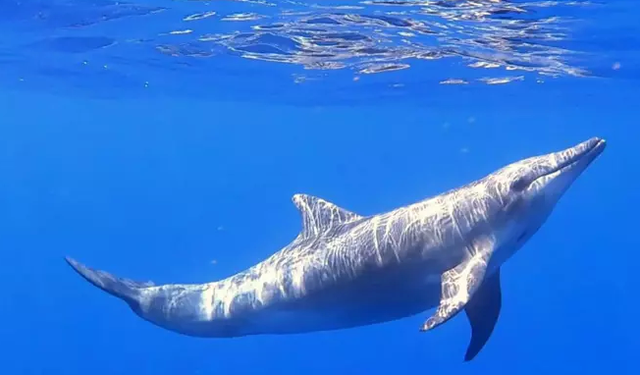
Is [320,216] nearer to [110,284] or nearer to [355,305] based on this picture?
[355,305]

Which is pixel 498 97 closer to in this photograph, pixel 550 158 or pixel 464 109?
pixel 464 109

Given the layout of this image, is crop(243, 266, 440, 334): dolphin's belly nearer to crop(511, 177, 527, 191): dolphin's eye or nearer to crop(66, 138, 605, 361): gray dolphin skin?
crop(66, 138, 605, 361): gray dolphin skin

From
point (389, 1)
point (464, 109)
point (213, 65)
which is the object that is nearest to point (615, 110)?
point (464, 109)

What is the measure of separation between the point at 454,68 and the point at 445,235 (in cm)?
1593

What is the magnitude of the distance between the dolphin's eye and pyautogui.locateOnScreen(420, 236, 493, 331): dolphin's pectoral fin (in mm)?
720

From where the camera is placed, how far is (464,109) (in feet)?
131

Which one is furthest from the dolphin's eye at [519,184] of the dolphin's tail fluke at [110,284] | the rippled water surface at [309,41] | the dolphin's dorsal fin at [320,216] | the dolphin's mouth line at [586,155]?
the rippled water surface at [309,41]

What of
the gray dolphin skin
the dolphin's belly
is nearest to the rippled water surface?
the gray dolphin skin

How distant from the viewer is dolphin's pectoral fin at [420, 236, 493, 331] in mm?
8117

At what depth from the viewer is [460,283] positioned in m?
8.47

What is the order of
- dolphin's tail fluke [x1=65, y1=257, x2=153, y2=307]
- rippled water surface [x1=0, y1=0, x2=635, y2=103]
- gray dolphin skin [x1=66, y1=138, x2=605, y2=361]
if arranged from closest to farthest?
1. gray dolphin skin [x1=66, y1=138, x2=605, y2=361]
2. dolphin's tail fluke [x1=65, y1=257, x2=153, y2=307]
3. rippled water surface [x1=0, y1=0, x2=635, y2=103]

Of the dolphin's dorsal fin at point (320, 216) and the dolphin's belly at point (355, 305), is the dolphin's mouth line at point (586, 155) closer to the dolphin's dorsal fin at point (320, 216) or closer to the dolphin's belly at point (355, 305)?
the dolphin's belly at point (355, 305)

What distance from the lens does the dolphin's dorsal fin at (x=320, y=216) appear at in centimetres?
1064

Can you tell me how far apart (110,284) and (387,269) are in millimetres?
4794
